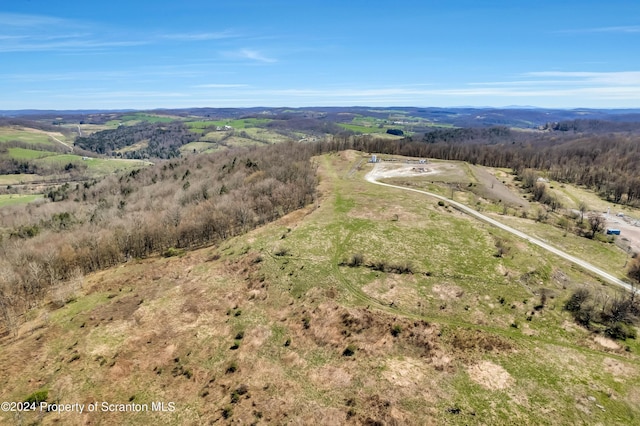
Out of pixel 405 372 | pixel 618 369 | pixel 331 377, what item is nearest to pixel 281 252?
pixel 331 377

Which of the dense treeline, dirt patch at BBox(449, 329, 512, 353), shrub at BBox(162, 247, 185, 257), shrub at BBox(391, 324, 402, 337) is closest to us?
dirt patch at BBox(449, 329, 512, 353)

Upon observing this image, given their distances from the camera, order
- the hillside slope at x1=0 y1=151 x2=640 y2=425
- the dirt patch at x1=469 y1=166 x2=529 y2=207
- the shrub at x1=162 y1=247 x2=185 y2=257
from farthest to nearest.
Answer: the dirt patch at x1=469 y1=166 x2=529 y2=207 < the shrub at x1=162 y1=247 x2=185 y2=257 < the hillside slope at x1=0 y1=151 x2=640 y2=425

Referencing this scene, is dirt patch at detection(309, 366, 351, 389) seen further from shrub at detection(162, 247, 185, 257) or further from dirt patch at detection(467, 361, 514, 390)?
shrub at detection(162, 247, 185, 257)

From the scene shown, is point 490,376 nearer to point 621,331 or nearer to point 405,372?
point 405,372

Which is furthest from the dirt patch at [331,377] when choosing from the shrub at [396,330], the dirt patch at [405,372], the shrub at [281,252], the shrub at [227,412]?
the shrub at [281,252]

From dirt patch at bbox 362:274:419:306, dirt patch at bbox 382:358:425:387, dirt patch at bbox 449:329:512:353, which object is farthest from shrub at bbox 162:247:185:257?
dirt patch at bbox 449:329:512:353

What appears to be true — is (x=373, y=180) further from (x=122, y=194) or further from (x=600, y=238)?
(x=122, y=194)
